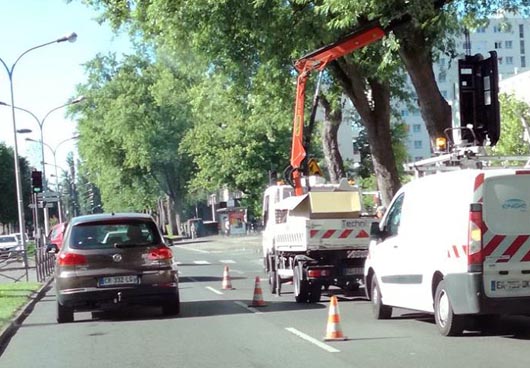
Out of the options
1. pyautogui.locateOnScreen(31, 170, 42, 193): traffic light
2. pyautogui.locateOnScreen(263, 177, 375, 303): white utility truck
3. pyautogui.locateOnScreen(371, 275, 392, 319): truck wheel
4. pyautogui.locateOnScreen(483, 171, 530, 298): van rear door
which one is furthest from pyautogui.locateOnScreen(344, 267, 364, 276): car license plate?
pyautogui.locateOnScreen(31, 170, 42, 193): traffic light

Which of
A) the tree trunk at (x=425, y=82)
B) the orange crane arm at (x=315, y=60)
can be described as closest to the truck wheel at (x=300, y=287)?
the orange crane arm at (x=315, y=60)

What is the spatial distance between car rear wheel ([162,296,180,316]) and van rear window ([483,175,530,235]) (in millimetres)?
6223

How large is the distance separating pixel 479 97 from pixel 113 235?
21.6ft

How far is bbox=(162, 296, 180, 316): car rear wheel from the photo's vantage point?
14766 mm

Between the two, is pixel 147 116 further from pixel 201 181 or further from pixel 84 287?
pixel 84 287

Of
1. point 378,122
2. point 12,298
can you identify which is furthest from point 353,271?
point 12,298

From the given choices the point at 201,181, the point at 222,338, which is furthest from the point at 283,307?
the point at 201,181

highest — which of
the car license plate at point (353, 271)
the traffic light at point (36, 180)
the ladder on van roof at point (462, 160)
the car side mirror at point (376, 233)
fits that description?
the traffic light at point (36, 180)

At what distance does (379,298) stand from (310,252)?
3.45 m

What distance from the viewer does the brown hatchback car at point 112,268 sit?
1421 centimetres

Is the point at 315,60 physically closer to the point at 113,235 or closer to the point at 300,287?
the point at 300,287

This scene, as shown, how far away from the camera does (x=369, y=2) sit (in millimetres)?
14781

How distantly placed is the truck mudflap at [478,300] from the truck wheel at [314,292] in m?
6.24

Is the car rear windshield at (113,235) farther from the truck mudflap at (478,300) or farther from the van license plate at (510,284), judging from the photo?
the van license plate at (510,284)
